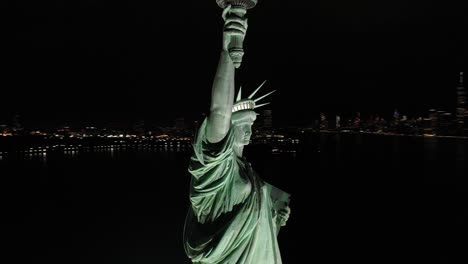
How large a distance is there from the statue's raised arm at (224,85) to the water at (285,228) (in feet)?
54.2

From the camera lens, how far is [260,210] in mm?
2533

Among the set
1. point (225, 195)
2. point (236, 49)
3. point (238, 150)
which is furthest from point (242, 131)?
point (236, 49)

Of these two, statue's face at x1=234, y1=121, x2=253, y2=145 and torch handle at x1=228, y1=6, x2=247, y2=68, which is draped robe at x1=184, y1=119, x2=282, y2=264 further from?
torch handle at x1=228, y1=6, x2=247, y2=68

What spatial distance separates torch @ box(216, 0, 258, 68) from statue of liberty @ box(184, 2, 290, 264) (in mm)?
12

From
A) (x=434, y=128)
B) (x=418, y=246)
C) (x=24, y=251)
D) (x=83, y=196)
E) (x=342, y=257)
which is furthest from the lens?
(x=434, y=128)

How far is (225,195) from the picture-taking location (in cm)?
245

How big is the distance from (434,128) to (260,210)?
96278 mm

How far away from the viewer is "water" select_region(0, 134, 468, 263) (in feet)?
72.8

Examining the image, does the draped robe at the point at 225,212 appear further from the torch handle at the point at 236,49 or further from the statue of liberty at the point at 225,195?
the torch handle at the point at 236,49

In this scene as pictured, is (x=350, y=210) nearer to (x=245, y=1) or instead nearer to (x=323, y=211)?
(x=323, y=211)

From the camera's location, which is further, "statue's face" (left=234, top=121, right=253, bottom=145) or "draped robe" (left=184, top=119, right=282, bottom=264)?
"statue's face" (left=234, top=121, right=253, bottom=145)

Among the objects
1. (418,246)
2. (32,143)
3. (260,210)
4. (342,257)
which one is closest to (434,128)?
(418,246)

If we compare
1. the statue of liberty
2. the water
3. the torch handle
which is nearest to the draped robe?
the statue of liberty

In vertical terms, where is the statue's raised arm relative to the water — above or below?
above
